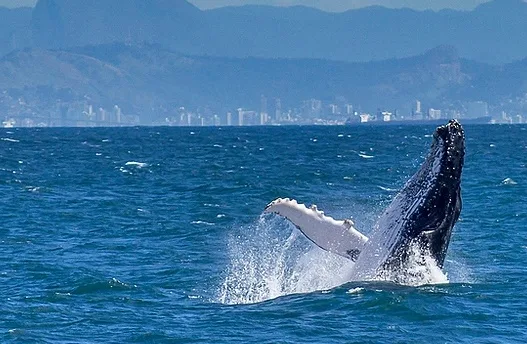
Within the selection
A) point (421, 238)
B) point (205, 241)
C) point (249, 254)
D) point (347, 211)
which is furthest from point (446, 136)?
point (347, 211)

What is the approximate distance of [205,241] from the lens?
24.3m

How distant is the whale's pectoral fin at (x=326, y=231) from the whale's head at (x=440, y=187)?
39.1 inches

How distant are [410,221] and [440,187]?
54 centimetres

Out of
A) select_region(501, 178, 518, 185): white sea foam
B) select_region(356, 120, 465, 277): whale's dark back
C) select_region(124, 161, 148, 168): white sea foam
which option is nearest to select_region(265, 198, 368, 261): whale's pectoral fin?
select_region(356, 120, 465, 277): whale's dark back

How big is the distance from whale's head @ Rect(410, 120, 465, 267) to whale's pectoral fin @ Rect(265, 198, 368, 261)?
994 millimetres

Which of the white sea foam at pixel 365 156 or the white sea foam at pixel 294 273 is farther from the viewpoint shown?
the white sea foam at pixel 365 156

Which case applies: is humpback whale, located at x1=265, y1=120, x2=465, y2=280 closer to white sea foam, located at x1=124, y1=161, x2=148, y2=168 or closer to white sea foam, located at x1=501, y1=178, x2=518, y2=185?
white sea foam, located at x1=501, y1=178, x2=518, y2=185

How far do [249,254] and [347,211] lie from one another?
8.86 m

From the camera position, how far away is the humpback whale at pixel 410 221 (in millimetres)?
13633

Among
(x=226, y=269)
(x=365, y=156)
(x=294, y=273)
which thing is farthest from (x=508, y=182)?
(x=294, y=273)

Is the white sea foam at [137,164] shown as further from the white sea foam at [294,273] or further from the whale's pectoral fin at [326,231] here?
the whale's pectoral fin at [326,231]

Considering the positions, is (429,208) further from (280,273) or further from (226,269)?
(226,269)

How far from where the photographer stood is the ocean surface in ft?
48.2

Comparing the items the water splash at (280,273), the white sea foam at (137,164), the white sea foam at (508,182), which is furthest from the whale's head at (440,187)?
the white sea foam at (137,164)
